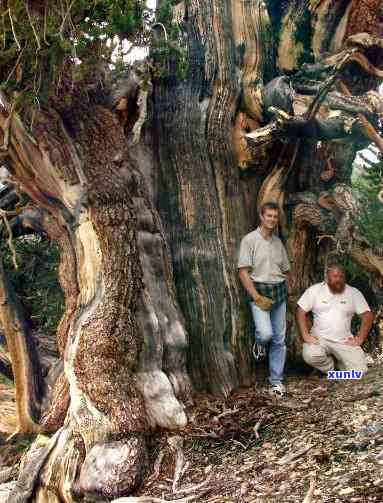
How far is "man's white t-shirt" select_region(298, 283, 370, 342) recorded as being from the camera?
14.6 feet

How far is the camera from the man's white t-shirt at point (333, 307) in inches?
175

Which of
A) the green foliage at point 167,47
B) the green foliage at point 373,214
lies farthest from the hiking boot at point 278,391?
the green foliage at point 167,47

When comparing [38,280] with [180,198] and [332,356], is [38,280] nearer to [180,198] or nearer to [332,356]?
[180,198]

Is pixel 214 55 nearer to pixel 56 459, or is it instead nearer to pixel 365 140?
pixel 365 140

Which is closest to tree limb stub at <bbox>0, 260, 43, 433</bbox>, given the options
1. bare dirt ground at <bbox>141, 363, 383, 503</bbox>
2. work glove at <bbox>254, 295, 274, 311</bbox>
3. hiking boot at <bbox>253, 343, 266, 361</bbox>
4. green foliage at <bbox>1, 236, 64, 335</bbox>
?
green foliage at <bbox>1, 236, 64, 335</bbox>

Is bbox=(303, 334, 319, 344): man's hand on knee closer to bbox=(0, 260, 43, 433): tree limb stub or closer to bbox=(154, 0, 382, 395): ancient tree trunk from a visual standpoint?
bbox=(154, 0, 382, 395): ancient tree trunk

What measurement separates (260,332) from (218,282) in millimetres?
526

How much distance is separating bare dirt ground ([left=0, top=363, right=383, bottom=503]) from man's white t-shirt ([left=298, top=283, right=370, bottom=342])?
15.4 inches

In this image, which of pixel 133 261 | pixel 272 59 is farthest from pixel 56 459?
pixel 272 59

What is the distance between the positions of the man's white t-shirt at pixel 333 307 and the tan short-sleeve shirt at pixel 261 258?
13.0 inches

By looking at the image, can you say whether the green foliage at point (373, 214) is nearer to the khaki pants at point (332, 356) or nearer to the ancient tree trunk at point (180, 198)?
the ancient tree trunk at point (180, 198)

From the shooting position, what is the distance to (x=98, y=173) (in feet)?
13.4

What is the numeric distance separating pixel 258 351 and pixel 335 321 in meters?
0.64

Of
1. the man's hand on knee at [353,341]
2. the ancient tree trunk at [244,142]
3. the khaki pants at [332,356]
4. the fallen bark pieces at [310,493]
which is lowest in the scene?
the fallen bark pieces at [310,493]
